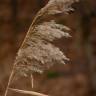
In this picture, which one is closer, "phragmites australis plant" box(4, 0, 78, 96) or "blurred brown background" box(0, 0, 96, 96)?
"phragmites australis plant" box(4, 0, 78, 96)

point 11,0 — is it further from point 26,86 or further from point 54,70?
point 26,86

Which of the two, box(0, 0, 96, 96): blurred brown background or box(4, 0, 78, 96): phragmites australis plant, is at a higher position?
box(4, 0, 78, 96): phragmites australis plant

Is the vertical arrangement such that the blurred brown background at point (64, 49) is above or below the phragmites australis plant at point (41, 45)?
below

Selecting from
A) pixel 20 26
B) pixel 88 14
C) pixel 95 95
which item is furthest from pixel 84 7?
pixel 20 26

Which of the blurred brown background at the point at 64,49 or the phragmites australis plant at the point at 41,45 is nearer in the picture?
the phragmites australis plant at the point at 41,45
